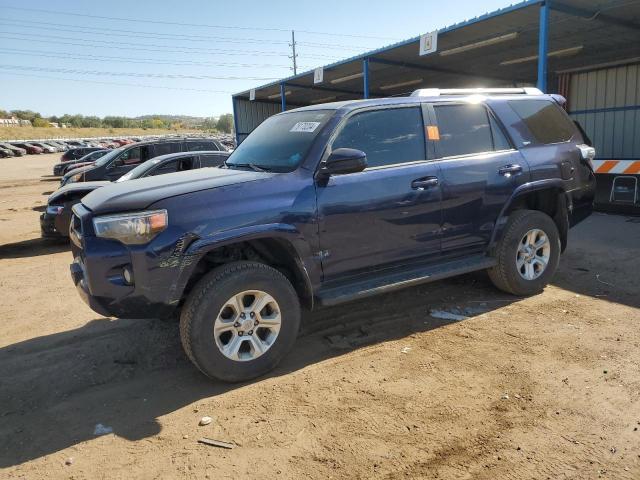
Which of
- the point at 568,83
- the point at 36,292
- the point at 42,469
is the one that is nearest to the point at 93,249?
the point at 42,469

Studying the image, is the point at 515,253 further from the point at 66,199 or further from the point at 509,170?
the point at 66,199

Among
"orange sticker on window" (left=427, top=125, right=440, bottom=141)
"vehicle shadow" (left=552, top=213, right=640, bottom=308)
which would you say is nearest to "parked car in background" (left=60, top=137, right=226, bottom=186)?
"orange sticker on window" (left=427, top=125, right=440, bottom=141)

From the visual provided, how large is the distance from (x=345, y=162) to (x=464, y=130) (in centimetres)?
161

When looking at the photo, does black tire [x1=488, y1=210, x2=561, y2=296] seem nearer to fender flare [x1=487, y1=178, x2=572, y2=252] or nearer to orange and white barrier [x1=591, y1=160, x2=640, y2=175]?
fender flare [x1=487, y1=178, x2=572, y2=252]

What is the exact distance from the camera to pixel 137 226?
124 inches

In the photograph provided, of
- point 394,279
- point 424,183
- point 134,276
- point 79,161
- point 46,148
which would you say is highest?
point 46,148

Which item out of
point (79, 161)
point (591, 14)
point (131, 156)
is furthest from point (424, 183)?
point (79, 161)

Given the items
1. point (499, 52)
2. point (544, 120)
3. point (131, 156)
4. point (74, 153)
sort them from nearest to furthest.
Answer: point (544, 120) → point (131, 156) → point (499, 52) → point (74, 153)

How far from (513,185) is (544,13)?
20.9 ft

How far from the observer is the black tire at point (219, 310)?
128 inches

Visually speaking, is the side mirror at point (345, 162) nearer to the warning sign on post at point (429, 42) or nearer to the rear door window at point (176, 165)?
the rear door window at point (176, 165)

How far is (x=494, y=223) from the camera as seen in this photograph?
184 inches

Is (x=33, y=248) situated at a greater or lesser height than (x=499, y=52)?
lesser

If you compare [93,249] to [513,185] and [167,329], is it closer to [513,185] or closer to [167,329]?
[167,329]
